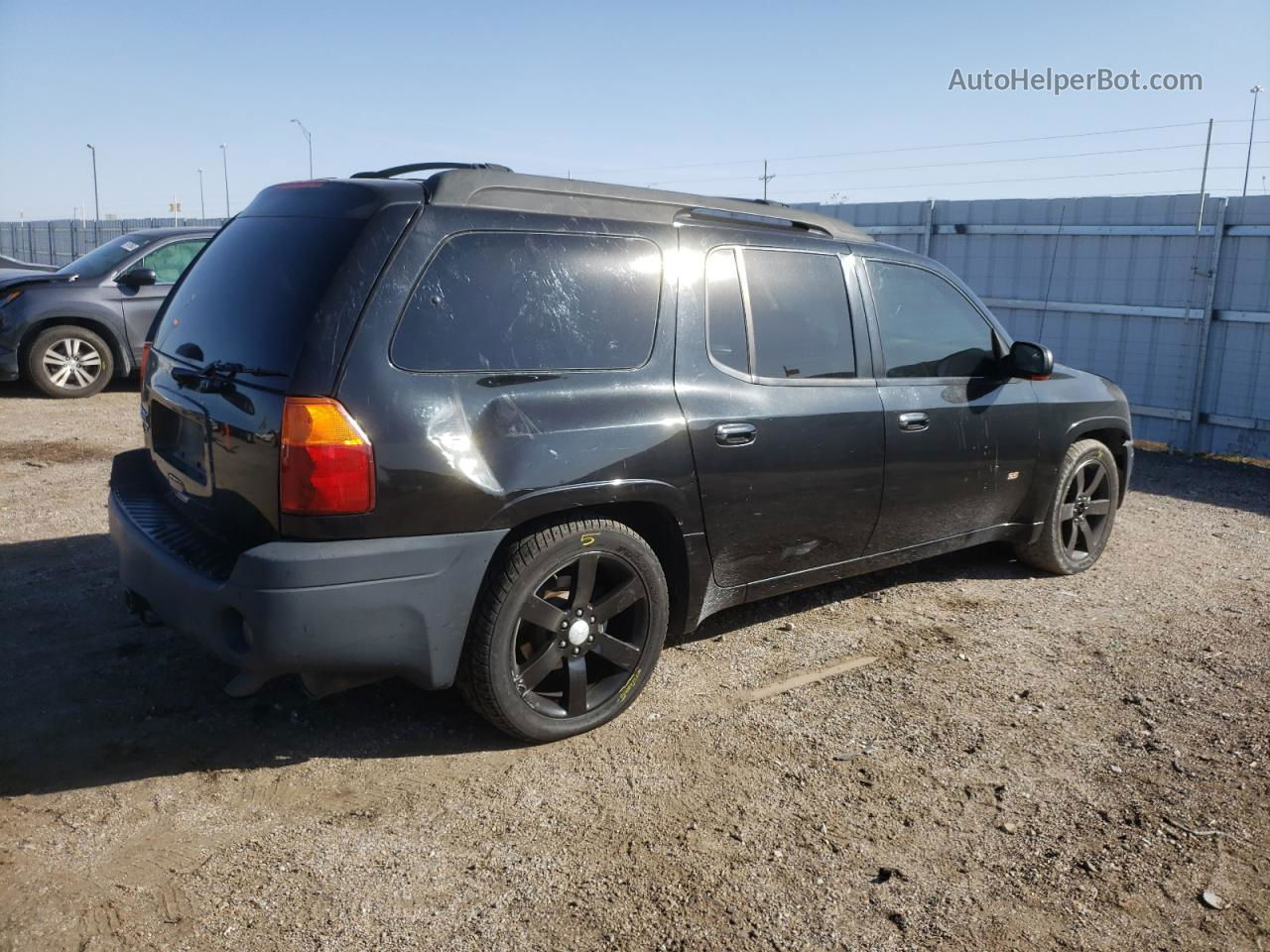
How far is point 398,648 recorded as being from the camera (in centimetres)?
325

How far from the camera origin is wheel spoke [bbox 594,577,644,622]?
12.1 feet

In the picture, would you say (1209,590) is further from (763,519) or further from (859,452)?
(763,519)

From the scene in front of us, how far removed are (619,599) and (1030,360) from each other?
2641 millimetres

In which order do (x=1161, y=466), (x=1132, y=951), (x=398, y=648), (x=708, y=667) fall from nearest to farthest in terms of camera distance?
(x=1132, y=951)
(x=398, y=648)
(x=708, y=667)
(x=1161, y=466)

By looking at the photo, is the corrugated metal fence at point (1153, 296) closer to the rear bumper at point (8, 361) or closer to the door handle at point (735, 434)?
the door handle at point (735, 434)

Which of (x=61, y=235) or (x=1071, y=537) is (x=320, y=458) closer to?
(x=1071, y=537)

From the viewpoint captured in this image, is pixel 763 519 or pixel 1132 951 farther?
pixel 763 519

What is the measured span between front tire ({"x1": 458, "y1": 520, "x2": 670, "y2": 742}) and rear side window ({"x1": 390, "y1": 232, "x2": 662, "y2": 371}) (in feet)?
1.97

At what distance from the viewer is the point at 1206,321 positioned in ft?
32.7

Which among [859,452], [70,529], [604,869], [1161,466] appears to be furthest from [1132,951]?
[1161,466]

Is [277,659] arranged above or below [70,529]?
above

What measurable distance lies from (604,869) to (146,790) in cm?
149

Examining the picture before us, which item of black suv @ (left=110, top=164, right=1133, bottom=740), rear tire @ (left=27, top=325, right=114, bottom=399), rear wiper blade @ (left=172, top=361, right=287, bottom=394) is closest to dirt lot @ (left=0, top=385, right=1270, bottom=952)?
black suv @ (left=110, top=164, right=1133, bottom=740)

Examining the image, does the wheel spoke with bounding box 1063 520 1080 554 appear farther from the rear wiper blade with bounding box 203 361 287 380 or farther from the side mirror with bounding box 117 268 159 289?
the side mirror with bounding box 117 268 159 289
